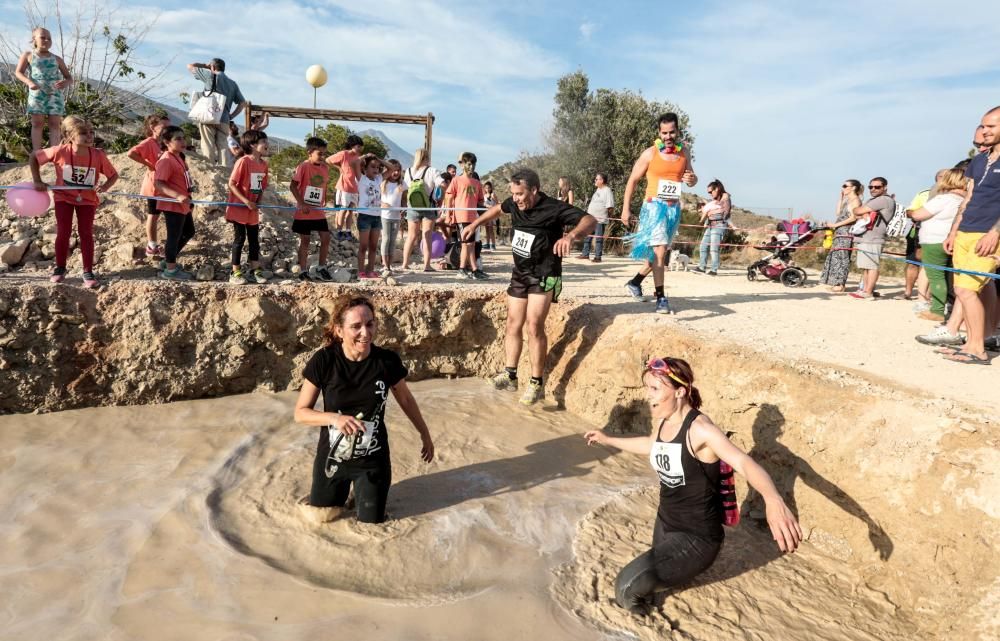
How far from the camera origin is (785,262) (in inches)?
358

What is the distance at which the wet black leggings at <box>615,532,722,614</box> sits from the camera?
2883mm

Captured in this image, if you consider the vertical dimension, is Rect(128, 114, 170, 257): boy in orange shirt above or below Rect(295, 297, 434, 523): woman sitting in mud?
above

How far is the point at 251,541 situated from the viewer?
3312mm

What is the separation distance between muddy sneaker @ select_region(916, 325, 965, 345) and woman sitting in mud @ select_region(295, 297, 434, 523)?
14.3 ft

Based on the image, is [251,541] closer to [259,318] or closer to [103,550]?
[103,550]

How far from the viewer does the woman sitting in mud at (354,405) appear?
3068 millimetres

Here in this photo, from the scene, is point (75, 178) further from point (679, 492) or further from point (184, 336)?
point (679, 492)

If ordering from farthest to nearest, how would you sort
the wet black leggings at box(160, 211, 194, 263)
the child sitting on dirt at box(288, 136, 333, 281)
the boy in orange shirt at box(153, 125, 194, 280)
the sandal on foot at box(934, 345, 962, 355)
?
the child sitting on dirt at box(288, 136, 333, 281), the wet black leggings at box(160, 211, 194, 263), the boy in orange shirt at box(153, 125, 194, 280), the sandal on foot at box(934, 345, 962, 355)

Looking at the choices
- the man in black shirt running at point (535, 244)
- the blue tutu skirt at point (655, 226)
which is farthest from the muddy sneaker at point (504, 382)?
the blue tutu skirt at point (655, 226)

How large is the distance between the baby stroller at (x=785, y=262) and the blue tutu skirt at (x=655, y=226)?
11.9 feet

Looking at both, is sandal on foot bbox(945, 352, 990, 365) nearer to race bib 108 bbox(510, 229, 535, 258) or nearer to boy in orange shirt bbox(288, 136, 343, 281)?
race bib 108 bbox(510, 229, 535, 258)

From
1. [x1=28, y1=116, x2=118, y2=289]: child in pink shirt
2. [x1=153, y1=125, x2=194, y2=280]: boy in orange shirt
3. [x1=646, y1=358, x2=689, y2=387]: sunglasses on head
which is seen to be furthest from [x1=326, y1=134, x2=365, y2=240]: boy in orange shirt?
[x1=646, y1=358, x2=689, y2=387]: sunglasses on head

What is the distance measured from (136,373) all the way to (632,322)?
4.45 meters

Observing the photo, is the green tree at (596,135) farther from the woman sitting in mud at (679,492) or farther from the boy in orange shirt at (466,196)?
the woman sitting in mud at (679,492)
